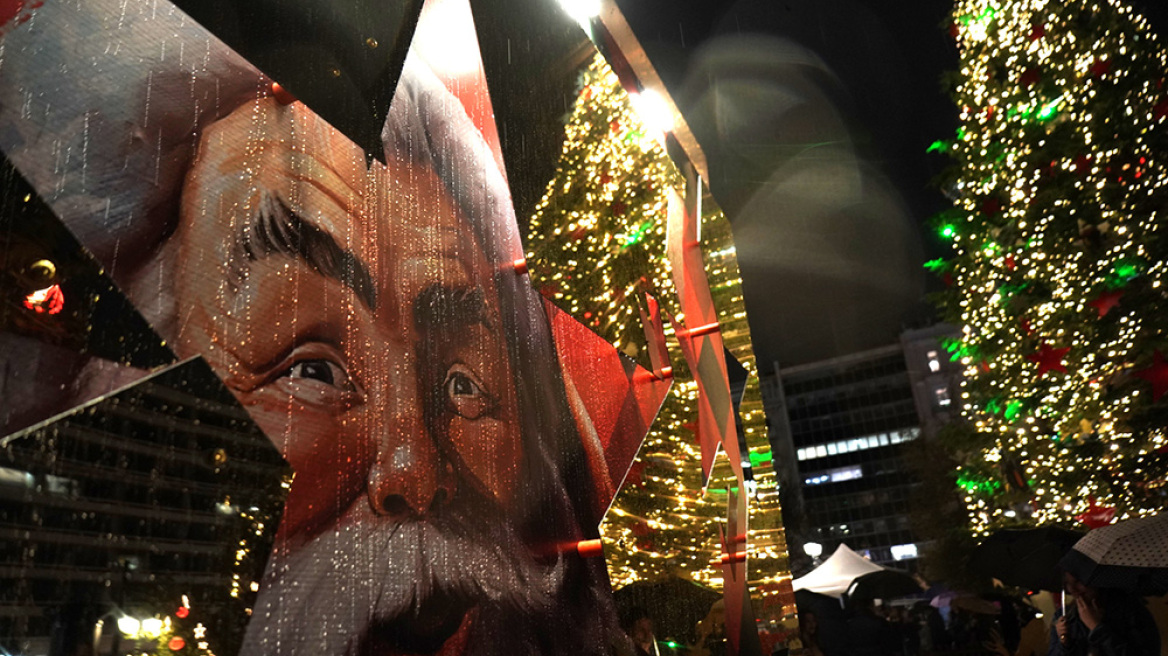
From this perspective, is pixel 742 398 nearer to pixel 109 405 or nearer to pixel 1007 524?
pixel 109 405

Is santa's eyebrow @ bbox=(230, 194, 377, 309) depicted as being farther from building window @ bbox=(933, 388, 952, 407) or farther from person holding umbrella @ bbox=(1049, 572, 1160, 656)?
building window @ bbox=(933, 388, 952, 407)

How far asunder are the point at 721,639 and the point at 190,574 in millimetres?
2381

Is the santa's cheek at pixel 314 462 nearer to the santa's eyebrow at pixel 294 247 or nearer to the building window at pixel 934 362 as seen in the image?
the santa's eyebrow at pixel 294 247

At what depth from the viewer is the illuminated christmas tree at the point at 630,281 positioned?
2.56 meters

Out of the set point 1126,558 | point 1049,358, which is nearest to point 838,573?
point 1049,358

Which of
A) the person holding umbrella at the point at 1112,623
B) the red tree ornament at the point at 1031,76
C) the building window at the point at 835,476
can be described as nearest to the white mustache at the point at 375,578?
the person holding umbrella at the point at 1112,623

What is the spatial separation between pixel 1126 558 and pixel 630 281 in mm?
3798

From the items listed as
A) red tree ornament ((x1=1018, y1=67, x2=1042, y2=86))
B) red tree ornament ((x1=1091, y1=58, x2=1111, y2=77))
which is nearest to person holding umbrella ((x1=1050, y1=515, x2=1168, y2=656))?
red tree ornament ((x1=1091, y1=58, x2=1111, y2=77))

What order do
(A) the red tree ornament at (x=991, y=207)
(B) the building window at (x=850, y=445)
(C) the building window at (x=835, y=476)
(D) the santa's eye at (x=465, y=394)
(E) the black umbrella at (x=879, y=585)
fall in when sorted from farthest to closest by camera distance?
1. (C) the building window at (x=835, y=476)
2. (B) the building window at (x=850, y=445)
3. (E) the black umbrella at (x=879, y=585)
4. (A) the red tree ornament at (x=991, y=207)
5. (D) the santa's eye at (x=465, y=394)

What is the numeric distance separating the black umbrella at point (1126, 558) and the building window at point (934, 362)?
71776 millimetres

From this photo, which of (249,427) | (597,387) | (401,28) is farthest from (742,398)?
(249,427)

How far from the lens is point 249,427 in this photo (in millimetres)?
1324

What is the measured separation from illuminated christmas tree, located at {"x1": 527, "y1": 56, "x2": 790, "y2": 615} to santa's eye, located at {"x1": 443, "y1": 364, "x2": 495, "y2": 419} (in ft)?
1.56

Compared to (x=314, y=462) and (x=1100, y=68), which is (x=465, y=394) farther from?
(x=1100, y=68)
